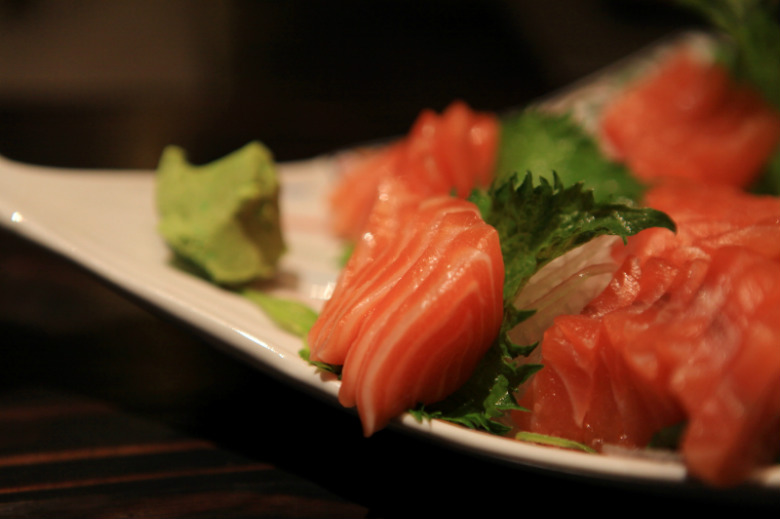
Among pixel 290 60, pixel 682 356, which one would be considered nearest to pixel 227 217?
pixel 682 356

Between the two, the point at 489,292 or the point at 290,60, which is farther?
the point at 290,60

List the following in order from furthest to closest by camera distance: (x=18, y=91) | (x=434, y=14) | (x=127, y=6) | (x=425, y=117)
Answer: (x=434, y=14) < (x=127, y=6) < (x=18, y=91) < (x=425, y=117)

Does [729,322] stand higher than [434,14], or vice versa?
[434,14]

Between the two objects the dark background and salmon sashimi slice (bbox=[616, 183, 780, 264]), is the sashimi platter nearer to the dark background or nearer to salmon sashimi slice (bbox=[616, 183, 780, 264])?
salmon sashimi slice (bbox=[616, 183, 780, 264])

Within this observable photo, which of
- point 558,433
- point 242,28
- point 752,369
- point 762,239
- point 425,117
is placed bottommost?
point 558,433

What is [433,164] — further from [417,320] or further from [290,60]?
[290,60]

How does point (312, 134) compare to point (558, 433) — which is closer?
point (558, 433)

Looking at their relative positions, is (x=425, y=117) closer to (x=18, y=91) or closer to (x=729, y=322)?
(x=729, y=322)

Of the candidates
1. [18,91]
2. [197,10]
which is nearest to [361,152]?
[18,91]
